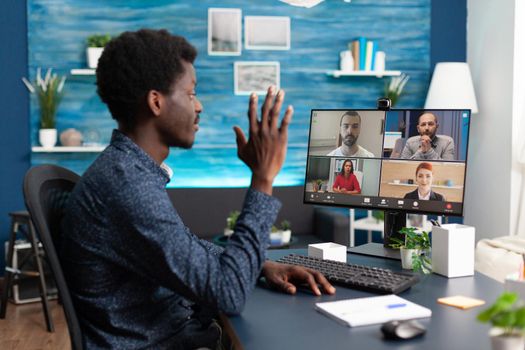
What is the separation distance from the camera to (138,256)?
1.42 meters

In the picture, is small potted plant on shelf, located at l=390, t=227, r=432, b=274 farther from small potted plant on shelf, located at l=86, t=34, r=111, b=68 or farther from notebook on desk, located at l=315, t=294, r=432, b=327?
small potted plant on shelf, located at l=86, t=34, r=111, b=68

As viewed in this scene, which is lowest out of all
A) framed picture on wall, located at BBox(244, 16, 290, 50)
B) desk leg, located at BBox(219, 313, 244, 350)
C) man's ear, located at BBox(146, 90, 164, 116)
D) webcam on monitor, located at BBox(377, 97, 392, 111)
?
desk leg, located at BBox(219, 313, 244, 350)

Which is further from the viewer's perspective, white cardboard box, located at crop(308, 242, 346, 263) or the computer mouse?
white cardboard box, located at crop(308, 242, 346, 263)

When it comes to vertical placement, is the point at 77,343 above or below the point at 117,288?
below

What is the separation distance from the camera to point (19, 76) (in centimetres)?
485

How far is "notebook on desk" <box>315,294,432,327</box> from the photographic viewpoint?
1.42 meters

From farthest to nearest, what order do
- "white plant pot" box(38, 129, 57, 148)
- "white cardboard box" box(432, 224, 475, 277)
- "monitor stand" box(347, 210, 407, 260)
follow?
"white plant pot" box(38, 129, 57, 148) < "monitor stand" box(347, 210, 407, 260) < "white cardboard box" box(432, 224, 475, 277)

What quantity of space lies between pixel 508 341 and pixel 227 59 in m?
4.28

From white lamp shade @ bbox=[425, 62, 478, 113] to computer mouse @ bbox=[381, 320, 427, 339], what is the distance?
3809 mm

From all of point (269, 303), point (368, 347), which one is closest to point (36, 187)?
point (269, 303)

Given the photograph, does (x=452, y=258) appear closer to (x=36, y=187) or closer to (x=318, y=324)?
(x=318, y=324)

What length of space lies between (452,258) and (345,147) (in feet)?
1.96

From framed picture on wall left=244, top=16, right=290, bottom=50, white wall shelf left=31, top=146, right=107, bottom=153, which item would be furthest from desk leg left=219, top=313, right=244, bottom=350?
framed picture on wall left=244, top=16, right=290, bottom=50

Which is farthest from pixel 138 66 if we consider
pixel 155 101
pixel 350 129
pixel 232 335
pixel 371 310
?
pixel 350 129
